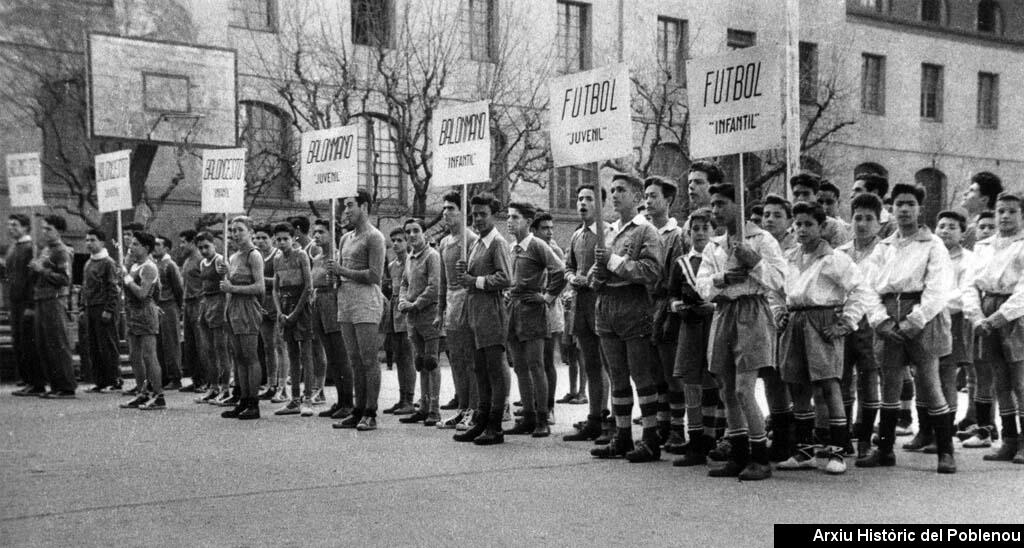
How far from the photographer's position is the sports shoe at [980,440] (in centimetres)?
980

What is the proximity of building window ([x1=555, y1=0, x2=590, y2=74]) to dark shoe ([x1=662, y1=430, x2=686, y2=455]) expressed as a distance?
79.2ft

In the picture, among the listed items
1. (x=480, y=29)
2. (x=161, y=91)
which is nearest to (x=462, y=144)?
(x=161, y=91)

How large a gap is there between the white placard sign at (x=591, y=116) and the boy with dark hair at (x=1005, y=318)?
305 cm

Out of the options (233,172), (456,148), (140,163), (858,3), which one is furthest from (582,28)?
(456,148)

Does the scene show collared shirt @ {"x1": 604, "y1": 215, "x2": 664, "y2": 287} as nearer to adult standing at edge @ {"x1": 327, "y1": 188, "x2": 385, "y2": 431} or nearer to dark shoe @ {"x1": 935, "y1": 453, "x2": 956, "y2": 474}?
dark shoe @ {"x1": 935, "y1": 453, "x2": 956, "y2": 474}

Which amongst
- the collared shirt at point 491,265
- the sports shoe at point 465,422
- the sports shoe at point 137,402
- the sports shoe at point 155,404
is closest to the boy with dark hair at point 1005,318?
the collared shirt at point 491,265

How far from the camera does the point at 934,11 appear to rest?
40.7 meters

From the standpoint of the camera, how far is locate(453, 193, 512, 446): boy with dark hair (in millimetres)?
10094

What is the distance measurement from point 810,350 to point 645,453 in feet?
4.92

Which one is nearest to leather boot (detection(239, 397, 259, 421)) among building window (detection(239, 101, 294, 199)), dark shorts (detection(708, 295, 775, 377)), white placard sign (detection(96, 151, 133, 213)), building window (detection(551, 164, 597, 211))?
white placard sign (detection(96, 151, 133, 213))

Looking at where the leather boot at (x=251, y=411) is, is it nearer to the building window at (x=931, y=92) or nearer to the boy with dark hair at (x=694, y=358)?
the boy with dark hair at (x=694, y=358)

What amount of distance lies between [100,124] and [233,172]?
656 cm

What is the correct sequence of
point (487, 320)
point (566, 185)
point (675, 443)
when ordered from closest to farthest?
point (675, 443)
point (487, 320)
point (566, 185)

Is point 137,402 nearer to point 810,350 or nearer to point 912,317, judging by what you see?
point 810,350
